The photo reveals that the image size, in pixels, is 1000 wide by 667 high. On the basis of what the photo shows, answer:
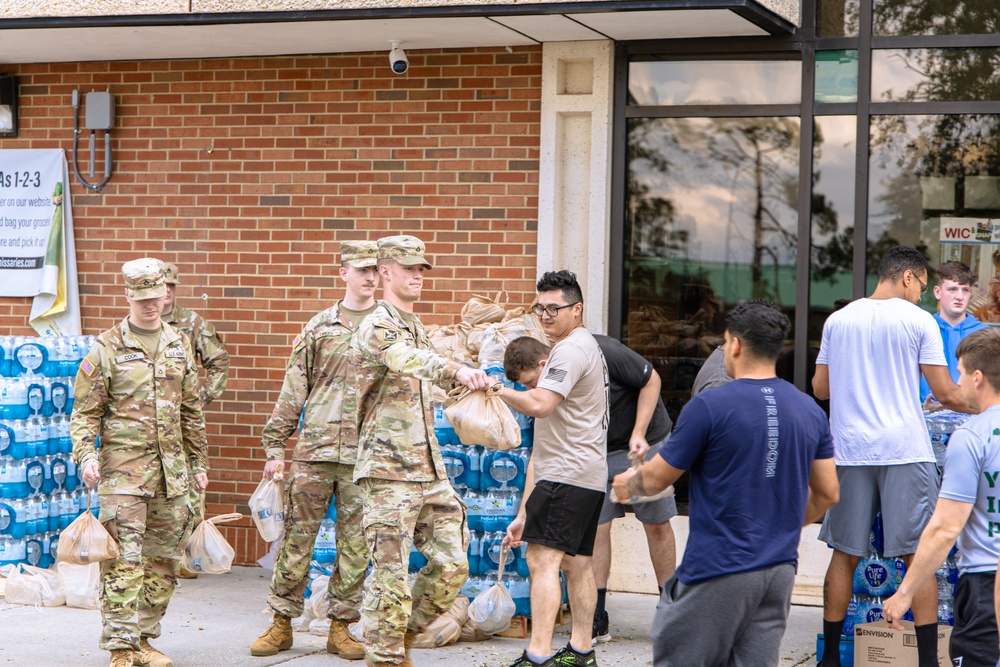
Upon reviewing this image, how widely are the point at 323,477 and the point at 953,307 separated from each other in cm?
370

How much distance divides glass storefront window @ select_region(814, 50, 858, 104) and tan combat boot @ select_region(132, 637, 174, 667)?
522cm

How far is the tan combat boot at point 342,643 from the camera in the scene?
6.80m

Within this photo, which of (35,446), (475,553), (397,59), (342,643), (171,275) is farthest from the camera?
(171,275)

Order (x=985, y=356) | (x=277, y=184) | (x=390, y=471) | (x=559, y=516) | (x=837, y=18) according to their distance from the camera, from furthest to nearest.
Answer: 1. (x=277, y=184)
2. (x=837, y=18)
3. (x=559, y=516)
4. (x=390, y=471)
5. (x=985, y=356)

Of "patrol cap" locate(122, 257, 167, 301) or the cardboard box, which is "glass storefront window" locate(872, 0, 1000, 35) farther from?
"patrol cap" locate(122, 257, 167, 301)

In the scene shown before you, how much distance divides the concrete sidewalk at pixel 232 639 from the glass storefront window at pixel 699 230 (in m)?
1.73

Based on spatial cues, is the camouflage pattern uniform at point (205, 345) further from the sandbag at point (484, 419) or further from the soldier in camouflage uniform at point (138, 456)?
the sandbag at point (484, 419)

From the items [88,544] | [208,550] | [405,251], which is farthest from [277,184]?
[88,544]

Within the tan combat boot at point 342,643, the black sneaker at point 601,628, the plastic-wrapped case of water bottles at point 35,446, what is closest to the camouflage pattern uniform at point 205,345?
the plastic-wrapped case of water bottles at point 35,446

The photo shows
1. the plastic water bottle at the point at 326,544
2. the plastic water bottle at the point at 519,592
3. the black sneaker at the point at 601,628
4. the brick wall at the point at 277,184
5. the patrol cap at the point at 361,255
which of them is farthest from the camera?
the brick wall at the point at 277,184

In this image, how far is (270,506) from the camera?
7.26 m

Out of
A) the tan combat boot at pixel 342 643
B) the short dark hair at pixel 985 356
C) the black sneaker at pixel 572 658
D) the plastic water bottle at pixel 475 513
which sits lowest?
the tan combat boot at pixel 342 643

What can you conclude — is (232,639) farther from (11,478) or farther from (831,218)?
(831,218)

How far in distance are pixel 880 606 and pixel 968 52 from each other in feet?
11.9
